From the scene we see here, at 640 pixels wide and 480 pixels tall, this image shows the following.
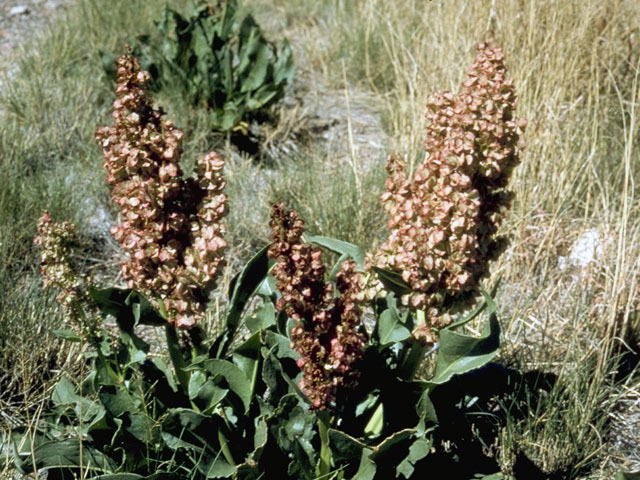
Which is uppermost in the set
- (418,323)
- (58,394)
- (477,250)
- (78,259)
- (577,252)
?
(477,250)

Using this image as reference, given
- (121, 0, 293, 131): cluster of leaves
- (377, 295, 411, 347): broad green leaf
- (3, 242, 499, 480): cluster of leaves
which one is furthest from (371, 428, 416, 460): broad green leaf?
(121, 0, 293, 131): cluster of leaves

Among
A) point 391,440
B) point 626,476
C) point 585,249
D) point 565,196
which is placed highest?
point 391,440

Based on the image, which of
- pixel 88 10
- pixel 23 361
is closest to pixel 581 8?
pixel 23 361

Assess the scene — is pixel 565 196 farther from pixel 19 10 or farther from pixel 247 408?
pixel 19 10

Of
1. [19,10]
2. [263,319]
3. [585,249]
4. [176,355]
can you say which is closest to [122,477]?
[176,355]

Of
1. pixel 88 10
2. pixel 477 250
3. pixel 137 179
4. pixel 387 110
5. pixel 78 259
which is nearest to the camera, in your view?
pixel 137 179

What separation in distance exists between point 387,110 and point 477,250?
306 centimetres

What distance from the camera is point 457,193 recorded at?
168 cm

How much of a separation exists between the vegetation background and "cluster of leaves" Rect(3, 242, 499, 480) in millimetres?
363

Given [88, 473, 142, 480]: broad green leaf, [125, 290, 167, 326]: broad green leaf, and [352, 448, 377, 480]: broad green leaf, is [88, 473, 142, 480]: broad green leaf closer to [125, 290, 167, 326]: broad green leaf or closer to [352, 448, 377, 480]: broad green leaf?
[125, 290, 167, 326]: broad green leaf

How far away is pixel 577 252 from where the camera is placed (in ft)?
11.2

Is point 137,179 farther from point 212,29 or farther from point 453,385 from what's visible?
point 212,29

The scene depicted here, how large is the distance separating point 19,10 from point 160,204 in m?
5.08

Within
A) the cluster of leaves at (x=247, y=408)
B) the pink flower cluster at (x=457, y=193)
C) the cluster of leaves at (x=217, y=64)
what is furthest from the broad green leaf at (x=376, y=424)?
the cluster of leaves at (x=217, y=64)
